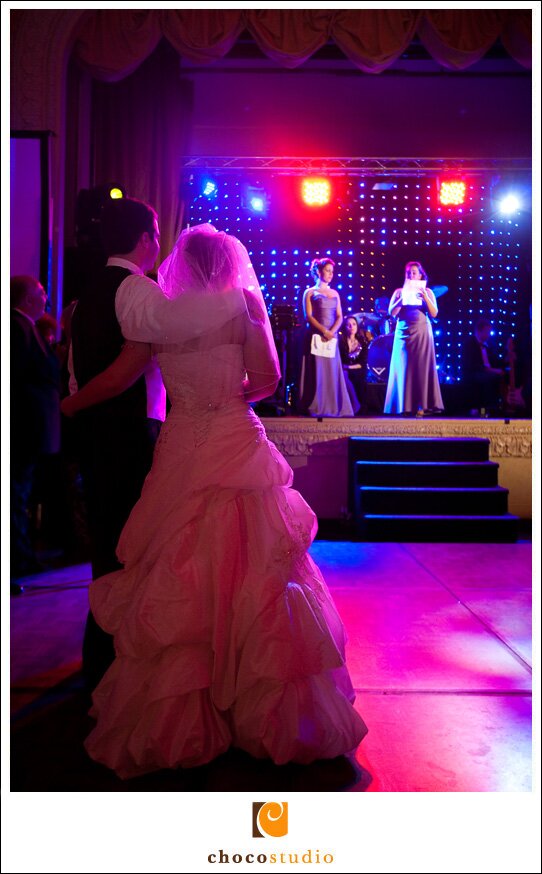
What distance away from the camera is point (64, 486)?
15.0ft

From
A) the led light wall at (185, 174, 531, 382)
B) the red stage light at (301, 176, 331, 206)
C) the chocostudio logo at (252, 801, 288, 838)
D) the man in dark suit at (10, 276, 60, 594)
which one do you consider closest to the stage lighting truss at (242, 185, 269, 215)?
the led light wall at (185, 174, 531, 382)

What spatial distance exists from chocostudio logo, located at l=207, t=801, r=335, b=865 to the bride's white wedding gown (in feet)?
1.38

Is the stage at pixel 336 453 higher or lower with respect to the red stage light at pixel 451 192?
lower

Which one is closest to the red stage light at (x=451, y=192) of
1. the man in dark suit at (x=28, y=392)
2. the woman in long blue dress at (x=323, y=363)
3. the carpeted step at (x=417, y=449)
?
the woman in long blue dress at (x=323, y=363)

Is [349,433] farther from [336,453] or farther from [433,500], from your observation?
[433,500]

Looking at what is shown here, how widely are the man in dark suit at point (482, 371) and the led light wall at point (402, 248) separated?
98 centimetres

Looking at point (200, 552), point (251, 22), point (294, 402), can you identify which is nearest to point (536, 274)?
point (200, 552)

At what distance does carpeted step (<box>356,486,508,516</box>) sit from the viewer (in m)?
5.57

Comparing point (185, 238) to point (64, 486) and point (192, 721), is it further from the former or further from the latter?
point (64, 486)

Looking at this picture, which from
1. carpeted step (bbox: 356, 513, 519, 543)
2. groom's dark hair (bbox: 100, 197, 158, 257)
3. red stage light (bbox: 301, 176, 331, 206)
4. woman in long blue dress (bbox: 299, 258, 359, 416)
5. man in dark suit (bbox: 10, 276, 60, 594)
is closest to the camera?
groom's dark hair (bbox: 100, 197, 158, 257)

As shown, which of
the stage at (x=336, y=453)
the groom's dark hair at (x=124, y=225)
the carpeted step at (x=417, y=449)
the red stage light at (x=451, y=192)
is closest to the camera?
the groom's dark hair at (x=124, y=225)

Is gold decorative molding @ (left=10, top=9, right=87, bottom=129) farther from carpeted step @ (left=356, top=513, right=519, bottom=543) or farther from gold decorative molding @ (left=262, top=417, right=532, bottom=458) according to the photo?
Result: carpeted step @ (left=356, top=513, right=519, bottom=543)

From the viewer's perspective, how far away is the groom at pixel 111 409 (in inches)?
87.7

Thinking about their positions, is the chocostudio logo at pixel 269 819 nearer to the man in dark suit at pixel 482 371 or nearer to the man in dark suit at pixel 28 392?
the man in dark suit at pixel 28 392
